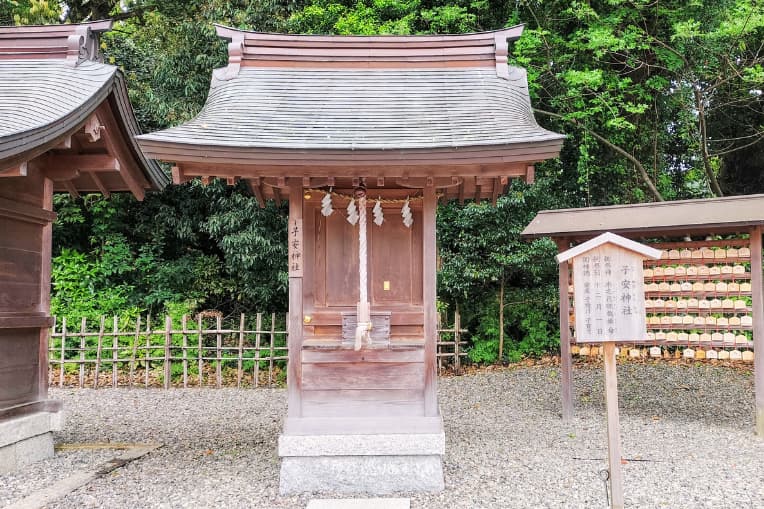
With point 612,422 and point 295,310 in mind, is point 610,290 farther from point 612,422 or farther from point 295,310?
point 295,310

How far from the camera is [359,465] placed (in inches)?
191

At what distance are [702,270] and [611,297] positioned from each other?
354 centimetres

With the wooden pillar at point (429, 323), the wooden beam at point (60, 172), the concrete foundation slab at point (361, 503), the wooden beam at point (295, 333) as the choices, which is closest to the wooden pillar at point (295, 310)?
the wooden beam at point (295, 333)

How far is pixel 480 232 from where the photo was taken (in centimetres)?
1101

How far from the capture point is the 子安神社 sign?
148 inches

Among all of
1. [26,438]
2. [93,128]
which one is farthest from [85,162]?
[26,438]

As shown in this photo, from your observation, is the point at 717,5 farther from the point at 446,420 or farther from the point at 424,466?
the point at 424,466

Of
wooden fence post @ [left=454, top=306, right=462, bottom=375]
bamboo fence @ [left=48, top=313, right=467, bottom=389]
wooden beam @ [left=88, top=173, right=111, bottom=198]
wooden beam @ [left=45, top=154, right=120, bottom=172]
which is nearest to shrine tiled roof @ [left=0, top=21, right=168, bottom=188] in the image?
wooden beam @ [left=45, top=154, right=120, bottom=172]

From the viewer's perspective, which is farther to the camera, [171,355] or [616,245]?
[171,355]

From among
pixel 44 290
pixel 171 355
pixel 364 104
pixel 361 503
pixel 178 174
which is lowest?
pixel 361 503

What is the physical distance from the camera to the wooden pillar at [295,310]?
16.3 feet

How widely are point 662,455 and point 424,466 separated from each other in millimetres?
2682

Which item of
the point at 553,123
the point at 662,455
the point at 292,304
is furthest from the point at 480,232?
the point at 292,304

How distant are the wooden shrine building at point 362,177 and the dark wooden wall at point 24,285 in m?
2.09
